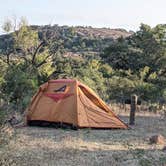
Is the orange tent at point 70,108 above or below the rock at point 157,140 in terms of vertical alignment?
above

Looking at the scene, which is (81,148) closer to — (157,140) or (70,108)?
(157,140)

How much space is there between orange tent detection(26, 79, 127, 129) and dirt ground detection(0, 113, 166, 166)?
0.43 meters

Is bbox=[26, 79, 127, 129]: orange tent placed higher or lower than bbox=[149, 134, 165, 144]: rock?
higher

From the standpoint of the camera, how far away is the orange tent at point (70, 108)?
1152cm

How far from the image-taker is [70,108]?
1157 centimetres

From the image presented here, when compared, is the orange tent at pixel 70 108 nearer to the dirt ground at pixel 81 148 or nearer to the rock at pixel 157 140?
Answer: the dirt ground at pixel 81 148

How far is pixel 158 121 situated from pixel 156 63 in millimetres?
18895

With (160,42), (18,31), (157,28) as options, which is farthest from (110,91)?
(157,28)

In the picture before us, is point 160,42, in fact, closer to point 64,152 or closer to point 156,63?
point 156,63

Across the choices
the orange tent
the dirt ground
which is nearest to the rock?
the dirt ground

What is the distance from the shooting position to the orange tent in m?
11.5

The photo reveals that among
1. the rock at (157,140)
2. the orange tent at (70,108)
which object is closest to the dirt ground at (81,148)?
the rock at (157,140)

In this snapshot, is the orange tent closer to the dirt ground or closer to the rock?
the dirt ground

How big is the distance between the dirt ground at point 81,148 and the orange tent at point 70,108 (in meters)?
0.43
